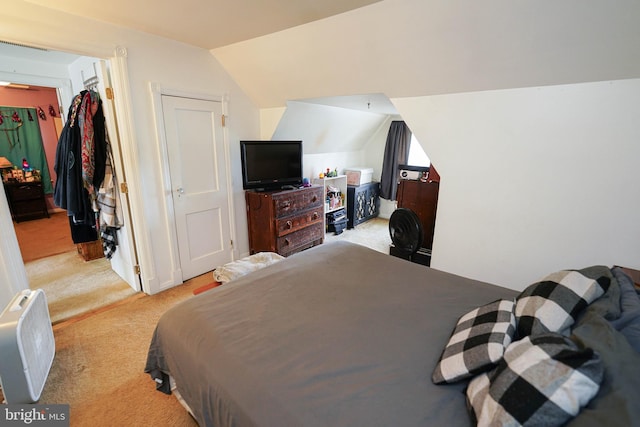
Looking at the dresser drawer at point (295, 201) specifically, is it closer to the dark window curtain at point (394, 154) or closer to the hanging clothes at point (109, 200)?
the hanging clothes at point (109, 200)

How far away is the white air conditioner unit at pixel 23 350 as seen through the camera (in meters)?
1.44

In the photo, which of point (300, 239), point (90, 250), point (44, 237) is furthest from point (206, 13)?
point (44, 237)

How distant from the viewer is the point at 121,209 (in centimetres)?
263

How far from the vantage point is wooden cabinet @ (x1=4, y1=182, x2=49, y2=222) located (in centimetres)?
483

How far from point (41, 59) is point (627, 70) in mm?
5210

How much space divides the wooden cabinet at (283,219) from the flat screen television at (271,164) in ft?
0.51

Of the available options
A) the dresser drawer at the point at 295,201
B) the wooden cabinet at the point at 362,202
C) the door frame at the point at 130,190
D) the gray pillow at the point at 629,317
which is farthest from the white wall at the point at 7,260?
the wooden cabinet at the point at 362,202

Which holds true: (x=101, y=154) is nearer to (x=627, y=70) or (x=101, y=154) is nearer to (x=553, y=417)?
(x=553, y=417)

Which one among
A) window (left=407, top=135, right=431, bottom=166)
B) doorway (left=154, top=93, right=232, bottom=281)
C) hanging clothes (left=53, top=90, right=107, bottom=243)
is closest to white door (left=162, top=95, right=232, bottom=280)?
doorway (left=154, top=93, right=232, bottom=281)

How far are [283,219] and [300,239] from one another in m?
0.44

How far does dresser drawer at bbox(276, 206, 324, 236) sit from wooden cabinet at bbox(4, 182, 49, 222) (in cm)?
493

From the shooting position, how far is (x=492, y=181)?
7.27 feet

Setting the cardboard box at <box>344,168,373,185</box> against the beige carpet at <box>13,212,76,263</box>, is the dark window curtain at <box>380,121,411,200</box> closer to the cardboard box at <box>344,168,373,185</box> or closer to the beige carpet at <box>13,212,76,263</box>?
the cardboard box at <box>344,168,373,185</box>

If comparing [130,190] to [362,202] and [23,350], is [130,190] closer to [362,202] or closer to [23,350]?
[23,350]
